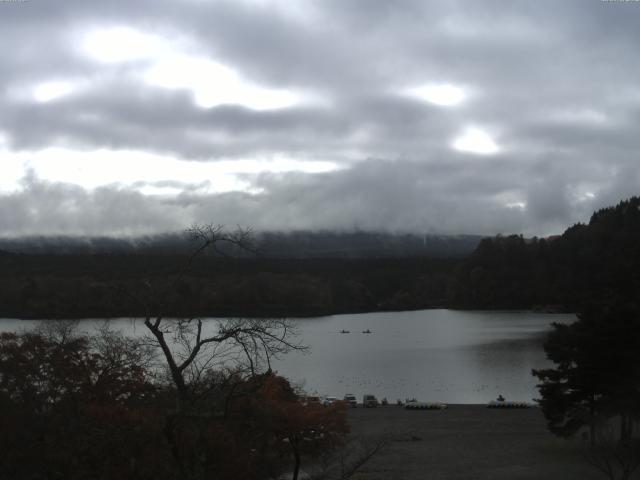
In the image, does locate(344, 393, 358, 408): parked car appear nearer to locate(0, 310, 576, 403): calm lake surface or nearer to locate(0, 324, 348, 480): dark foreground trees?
locate(0, 310, 576, 403): calm lake surface

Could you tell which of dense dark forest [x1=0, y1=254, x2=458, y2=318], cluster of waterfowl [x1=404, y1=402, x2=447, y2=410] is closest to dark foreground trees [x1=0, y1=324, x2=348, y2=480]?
dense dark forest [x1=0, y1=254, x2=458, y2=318]

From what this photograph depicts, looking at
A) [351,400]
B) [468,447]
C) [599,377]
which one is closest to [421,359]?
[351,400]

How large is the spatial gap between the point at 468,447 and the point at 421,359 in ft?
104

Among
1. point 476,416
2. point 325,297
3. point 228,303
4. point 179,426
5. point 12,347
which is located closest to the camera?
point 179,426

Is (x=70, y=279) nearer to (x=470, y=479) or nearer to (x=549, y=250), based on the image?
(x=470, y=479)

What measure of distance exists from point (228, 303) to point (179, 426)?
67141 mm

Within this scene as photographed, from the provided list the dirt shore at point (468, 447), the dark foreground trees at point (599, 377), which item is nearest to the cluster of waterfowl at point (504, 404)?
the dirt shore at point (468, 447)

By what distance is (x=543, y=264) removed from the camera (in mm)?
117625

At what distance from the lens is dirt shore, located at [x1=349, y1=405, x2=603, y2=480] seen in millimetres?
19656

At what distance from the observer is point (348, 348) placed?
65500 mm

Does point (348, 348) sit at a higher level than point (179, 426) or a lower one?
lower

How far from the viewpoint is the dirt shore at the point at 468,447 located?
64.5 feet

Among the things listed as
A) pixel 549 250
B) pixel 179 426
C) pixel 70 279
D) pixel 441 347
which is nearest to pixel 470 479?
pixel 179 426

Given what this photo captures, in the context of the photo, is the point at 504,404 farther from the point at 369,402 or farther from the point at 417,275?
the point at 417,275
